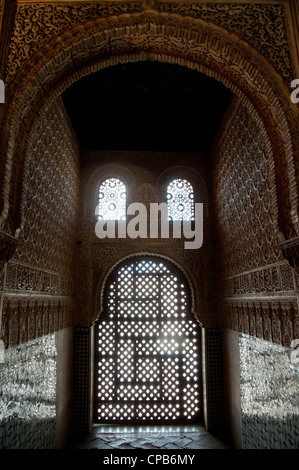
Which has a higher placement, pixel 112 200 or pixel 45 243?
pixel 112 200

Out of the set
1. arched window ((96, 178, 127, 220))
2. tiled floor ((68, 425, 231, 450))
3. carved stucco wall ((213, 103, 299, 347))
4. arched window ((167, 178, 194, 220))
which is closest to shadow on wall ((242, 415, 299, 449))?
carved stucco wall ((213, 103, 299, 347))

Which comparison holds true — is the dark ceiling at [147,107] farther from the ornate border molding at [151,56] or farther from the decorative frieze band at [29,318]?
the decorative frieze band at [29,318]

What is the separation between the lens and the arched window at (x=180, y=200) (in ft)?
19.9

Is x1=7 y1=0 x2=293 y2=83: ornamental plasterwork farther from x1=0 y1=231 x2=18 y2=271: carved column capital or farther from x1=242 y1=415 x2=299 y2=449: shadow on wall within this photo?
x1=242 y1=415 x2=299 y2=449: shadow on wall

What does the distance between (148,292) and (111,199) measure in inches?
72.7

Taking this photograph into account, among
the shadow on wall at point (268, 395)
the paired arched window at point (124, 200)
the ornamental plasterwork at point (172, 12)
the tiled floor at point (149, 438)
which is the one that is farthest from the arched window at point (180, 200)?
the tiled floor at point (149, 438)

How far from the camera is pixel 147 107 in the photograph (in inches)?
198

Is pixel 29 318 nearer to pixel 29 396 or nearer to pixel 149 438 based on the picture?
pixel 29 396

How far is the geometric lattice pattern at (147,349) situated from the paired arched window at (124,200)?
0.95 meters

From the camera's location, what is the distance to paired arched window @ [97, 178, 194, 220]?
6.02 meters

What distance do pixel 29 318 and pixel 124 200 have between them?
10.4 feet

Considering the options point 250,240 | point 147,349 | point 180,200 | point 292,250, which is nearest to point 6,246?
point 292,250
